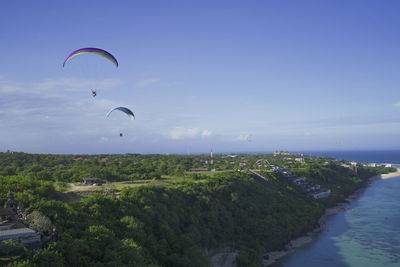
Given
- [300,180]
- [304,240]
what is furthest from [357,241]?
[300,180]

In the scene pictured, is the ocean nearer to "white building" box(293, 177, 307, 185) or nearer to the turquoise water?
the turquoise water

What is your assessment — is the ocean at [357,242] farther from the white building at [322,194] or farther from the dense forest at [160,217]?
the white building at [322,194]

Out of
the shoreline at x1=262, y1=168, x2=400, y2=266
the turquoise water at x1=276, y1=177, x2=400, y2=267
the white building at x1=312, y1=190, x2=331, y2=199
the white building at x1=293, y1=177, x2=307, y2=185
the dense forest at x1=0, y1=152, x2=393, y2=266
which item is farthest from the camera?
the white building at x1=293, y1=177, x2=307, y2=185

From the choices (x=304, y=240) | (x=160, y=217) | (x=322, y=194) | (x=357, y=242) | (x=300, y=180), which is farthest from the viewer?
(x=300, y=180)

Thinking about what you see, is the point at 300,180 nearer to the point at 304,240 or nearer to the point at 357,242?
the point at 304,240

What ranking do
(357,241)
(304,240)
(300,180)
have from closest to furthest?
(357,241), (304,240), (300,180)

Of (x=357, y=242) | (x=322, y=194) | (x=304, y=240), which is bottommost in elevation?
(x=304, y=240)

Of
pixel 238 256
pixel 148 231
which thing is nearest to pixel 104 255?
pixel 148 231

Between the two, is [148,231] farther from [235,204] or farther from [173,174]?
[173,174]

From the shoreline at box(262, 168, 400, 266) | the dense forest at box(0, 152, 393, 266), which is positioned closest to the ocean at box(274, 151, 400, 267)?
the shoreline at box(262, 168, 400, 266)
